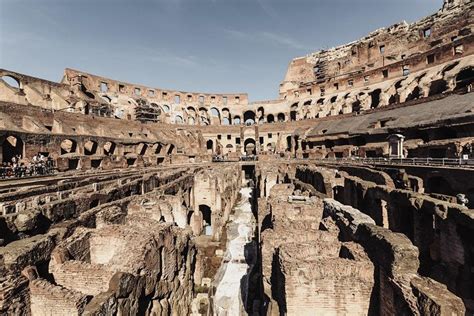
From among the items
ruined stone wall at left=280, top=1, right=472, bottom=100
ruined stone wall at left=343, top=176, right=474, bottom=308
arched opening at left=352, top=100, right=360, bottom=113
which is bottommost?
ruined stone wall at left=343, top=176, right=474, bottom=308

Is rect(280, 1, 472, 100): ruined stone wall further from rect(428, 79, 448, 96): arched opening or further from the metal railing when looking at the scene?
the metal railing

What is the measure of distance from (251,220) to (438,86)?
3211 cm

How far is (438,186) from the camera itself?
49.6ft

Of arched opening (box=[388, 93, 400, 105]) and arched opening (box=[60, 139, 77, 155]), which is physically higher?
arched opening (box=[388, 93, 400, 105])

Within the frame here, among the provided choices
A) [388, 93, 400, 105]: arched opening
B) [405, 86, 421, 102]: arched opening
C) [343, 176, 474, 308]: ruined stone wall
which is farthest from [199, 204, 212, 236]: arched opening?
[388, 93, 400, 105]: arched opening

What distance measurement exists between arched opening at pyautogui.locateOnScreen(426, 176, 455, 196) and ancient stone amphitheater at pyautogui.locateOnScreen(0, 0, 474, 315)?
11 centimetres

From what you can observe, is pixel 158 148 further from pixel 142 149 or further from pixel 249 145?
pixel 249 145

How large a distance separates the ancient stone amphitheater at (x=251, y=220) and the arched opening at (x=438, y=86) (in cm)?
36

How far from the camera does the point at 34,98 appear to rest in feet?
118

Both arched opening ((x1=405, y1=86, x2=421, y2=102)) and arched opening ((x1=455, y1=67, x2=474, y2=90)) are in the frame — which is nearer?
arched opening ((x1=455, y1=67, x2=474, y2=90))

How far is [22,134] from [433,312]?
2790 centimetres

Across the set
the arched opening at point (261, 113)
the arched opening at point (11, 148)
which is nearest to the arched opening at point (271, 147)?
the arched opening at point (261, 113)

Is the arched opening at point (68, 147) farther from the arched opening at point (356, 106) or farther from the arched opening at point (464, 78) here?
the arched opening at point (464, 78)

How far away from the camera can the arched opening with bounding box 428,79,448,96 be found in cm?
3263
